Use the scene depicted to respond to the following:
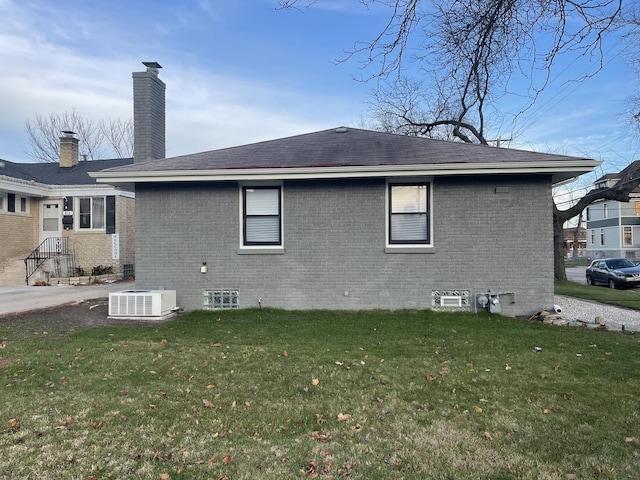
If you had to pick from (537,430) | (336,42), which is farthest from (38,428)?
(336,42)

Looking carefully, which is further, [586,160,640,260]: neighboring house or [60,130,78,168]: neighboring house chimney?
[586,160,640,260]: neighboring house

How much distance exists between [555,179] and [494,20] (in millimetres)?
6628

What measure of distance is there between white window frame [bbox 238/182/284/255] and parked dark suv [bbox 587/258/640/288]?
58.9 feet

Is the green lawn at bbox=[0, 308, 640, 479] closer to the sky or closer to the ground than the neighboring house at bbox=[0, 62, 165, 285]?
closer to the ground

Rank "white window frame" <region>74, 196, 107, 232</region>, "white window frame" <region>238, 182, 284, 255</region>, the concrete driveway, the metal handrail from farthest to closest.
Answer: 1. the concrete driveway
2. "white window frame" <region>74, 196, 107, 232</region>
3. the metal handrail
4. "white window frame" <region>238, 182, 284, 255</region>

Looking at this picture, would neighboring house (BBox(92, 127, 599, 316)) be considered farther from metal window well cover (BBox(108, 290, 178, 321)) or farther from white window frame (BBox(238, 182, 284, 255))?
metal window well cover (BBox(108, 290, 178, 321))

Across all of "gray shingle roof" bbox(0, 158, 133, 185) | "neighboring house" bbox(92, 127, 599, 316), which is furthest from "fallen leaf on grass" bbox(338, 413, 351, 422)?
"gray shingle roof" bbox(0, 158, 133, 185)

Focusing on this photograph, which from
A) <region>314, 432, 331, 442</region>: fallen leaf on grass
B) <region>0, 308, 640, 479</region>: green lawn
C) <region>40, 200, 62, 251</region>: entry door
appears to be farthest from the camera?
<region>40, 200, 62, 251</region>: entry door

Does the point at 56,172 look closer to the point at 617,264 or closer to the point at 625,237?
the point at 617,264

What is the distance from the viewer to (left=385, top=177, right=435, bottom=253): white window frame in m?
9.20

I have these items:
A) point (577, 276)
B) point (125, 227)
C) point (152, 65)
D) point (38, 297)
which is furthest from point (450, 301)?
point (577, 276)

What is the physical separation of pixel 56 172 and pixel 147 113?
11.2m

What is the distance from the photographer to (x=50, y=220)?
1875cm

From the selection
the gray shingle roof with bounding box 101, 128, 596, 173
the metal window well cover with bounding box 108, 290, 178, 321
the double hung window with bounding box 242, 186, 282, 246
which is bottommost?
the metal window well cover with bounding box 108, 290, 178, 321
